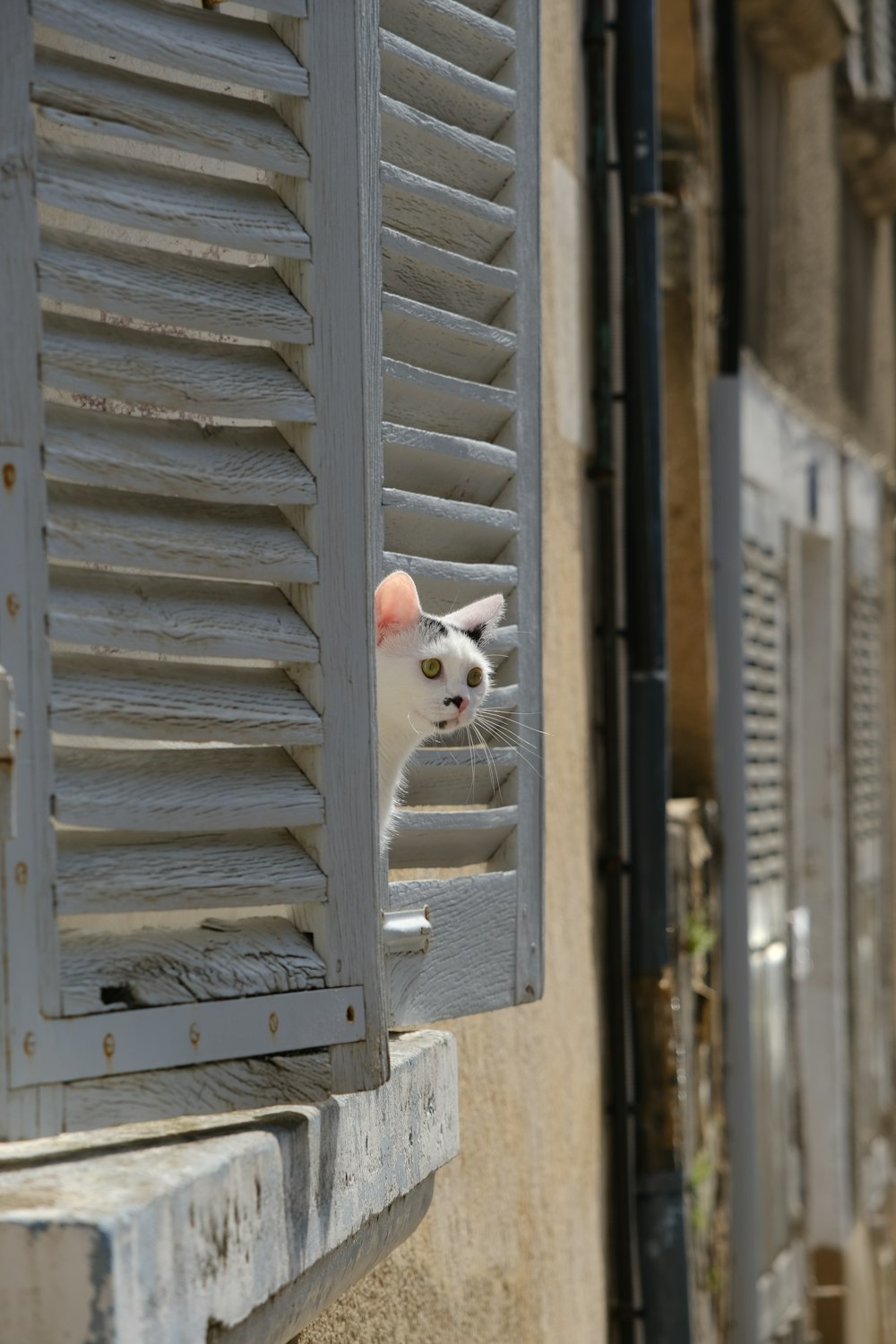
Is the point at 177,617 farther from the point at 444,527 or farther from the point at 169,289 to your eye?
the point at 444,527

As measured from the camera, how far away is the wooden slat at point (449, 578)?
7.22 ft

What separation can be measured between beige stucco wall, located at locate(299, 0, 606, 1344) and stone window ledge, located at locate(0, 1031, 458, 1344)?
903 mm

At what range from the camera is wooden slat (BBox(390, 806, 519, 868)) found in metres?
2.23

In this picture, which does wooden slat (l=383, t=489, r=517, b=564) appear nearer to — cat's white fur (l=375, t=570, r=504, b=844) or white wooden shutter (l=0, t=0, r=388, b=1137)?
cat's white fur (l=375, t=570, r=504, b=844)

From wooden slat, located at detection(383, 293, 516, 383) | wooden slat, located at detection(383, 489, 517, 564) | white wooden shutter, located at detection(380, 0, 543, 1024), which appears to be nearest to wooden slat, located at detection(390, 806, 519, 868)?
white wooden shutter, located at detection(380, 0, 543, 1024)

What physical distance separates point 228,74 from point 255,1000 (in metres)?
0.88

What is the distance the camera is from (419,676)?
2.24 metres

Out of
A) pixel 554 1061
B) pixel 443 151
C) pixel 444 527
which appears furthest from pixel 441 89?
pixel 554 1061

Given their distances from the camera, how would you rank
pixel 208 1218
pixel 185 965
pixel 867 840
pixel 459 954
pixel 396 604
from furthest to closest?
pixel 867 840 → pixel 459 954 → pixel 396 604 → pixel 185 965 → pixel 208 1218

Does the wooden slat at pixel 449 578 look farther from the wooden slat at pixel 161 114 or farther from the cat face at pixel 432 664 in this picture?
the wooden slat at pixel 161 114

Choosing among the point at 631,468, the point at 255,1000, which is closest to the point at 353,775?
the point at 255,1000

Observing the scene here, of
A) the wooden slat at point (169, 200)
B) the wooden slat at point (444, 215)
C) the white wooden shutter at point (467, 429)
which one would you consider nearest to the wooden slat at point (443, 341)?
the white wooden shutter at point (467, 429)

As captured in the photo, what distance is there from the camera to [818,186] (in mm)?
7820

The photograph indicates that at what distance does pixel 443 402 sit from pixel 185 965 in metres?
0.91
